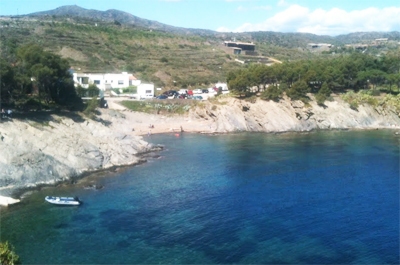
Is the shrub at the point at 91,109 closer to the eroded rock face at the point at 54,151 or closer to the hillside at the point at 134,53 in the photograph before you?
the eroded rock face at the point at 54,151

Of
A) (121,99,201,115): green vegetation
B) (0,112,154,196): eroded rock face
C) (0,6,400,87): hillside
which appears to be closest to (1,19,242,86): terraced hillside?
(0,6,400,87): hillside

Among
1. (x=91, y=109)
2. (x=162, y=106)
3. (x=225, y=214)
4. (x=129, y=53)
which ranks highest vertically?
(x=129, y=53)

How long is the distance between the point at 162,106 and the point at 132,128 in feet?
39.1

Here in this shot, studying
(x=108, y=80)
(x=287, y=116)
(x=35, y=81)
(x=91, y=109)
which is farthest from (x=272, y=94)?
(x=35, y=81)

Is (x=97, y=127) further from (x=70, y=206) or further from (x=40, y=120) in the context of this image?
(x=70, y=206)

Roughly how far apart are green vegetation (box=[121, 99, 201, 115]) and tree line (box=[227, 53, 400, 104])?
8888mm

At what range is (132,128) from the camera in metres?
74.7

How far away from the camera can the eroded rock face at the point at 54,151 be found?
46469mm

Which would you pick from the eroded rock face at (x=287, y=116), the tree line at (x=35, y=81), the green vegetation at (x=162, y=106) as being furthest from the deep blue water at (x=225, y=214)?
the green vegetation at (x=162, y=106)

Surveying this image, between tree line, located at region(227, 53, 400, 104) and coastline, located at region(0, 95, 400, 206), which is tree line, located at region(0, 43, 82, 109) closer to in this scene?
coastline, located at region(0, 95, 400, 206)

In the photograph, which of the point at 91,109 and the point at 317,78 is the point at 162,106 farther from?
the point at 317,78

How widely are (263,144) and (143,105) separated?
Result: 26314 millimetres

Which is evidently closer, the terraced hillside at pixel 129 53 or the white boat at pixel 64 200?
the white boat at pixel 64 200

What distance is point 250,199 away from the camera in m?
43.9
